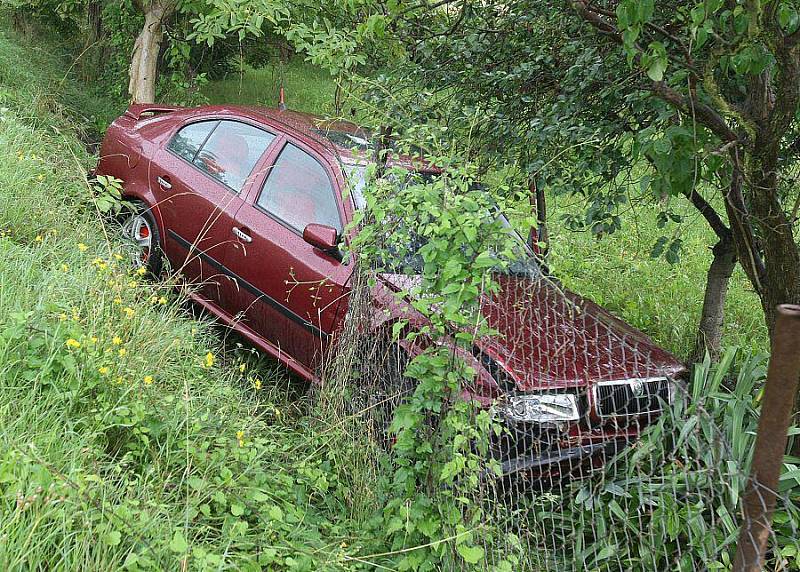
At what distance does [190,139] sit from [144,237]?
2.66 feet

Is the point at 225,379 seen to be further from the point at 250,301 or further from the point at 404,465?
the point at 404,465

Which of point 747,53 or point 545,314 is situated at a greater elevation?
point 747,53

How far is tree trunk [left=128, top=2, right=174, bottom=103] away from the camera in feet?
32.9

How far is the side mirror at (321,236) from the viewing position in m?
4.54

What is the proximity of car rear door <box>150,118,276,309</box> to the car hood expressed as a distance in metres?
2.00

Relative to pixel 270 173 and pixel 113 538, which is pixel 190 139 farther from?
pixel 113 538

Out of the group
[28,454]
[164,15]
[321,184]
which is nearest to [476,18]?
[321,184]

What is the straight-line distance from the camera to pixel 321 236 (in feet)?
14.9

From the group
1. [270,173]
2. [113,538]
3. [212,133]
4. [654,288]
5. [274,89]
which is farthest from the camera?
[274,89]

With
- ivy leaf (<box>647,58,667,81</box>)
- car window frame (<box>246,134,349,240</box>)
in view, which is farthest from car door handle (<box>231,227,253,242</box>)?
ivy leaf (<box>647,58,667,81</box>)

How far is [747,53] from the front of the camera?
3.08 meters

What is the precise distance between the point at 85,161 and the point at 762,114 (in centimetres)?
639

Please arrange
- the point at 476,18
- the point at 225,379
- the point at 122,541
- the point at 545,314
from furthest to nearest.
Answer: the point at 476,18, the point at 225,379, the point at 545,314, the point at 122,541

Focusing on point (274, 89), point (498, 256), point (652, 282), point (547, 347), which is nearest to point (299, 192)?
point (498, 256)
